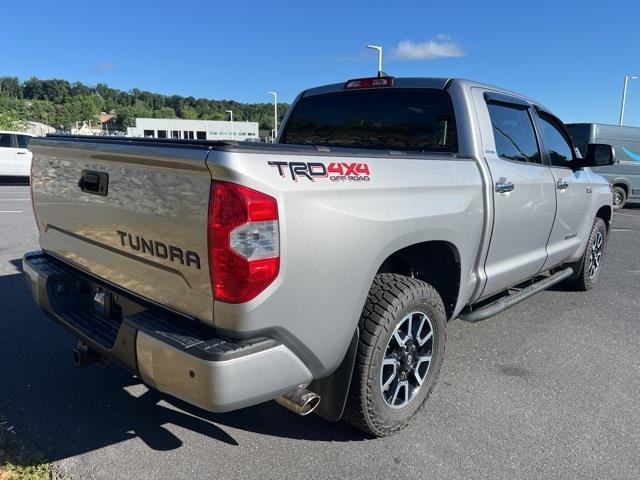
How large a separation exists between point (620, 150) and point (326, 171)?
47.6 ft

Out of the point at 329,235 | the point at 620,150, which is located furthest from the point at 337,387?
the point at 620,150

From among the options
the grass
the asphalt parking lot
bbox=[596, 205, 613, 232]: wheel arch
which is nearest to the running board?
the asphalt parking lot

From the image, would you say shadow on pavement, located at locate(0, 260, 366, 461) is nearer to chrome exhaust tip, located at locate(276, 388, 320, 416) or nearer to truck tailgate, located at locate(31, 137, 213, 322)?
chrome exhaust tip, located at locate(276, 388, 320, 416)

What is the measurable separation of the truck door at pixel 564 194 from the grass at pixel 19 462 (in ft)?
12.8

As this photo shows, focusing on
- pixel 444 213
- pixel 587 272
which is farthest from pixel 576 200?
pixel 444 213

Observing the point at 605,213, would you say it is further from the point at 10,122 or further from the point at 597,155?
the point at 10,122

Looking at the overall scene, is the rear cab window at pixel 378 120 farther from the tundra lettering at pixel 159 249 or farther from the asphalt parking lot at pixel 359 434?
the tundra lettering at pixel 159 249

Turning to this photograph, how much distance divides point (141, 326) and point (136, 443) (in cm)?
92

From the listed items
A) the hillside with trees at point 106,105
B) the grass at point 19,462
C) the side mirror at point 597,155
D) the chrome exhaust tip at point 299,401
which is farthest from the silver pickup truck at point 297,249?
the hillside with trees at point 106,105

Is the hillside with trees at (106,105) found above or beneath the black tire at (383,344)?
above

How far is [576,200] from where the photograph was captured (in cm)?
460

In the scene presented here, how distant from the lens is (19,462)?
244cm

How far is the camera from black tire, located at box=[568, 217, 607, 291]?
5328mm

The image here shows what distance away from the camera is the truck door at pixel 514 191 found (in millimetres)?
3352
